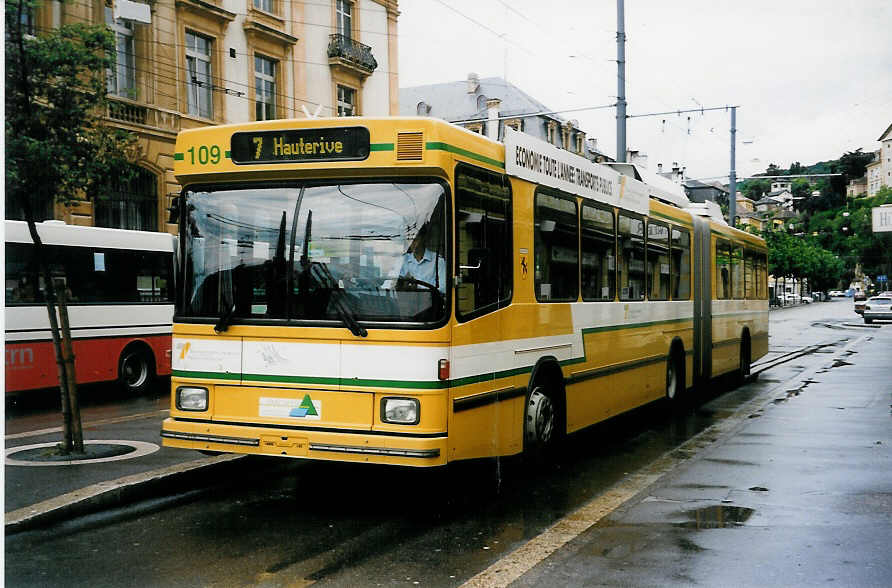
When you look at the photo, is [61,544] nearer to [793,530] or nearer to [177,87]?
[793,530]

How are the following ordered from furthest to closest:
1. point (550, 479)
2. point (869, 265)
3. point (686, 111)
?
1. point (869, 265)
2. point (686, 111)
3. point (550, 479)

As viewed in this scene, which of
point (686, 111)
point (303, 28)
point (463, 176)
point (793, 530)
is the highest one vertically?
point (303, 28)

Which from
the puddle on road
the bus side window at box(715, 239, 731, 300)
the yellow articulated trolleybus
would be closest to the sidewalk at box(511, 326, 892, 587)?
the puddle on road

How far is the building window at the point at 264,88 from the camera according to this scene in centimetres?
2833

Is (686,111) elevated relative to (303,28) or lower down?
lower down

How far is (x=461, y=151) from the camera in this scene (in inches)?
279

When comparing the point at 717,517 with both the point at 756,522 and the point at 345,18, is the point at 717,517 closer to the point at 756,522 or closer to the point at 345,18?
the point at 756,522

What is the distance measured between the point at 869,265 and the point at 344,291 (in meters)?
101

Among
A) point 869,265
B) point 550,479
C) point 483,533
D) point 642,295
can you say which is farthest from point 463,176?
point 869,265

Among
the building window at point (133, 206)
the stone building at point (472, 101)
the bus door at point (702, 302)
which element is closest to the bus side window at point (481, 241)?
the bus door at point (702, 302)

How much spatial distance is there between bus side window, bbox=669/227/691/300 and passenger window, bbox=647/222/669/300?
1.01ft

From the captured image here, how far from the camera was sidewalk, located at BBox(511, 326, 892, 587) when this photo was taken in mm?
5660

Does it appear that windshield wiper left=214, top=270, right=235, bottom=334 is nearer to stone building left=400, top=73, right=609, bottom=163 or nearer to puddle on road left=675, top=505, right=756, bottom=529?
puddle on road left=675, top=505, right=756, bottom=529

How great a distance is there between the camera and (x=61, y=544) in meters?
6.30
